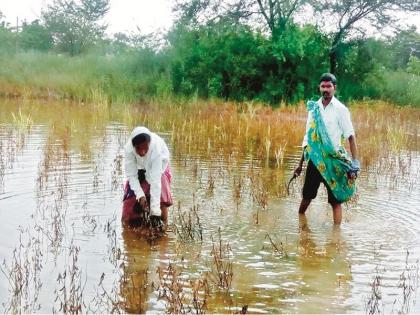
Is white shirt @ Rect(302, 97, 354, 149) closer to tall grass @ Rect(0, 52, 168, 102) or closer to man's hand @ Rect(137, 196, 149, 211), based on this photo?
man's hand @ Rect(137, 196, 149, 211)

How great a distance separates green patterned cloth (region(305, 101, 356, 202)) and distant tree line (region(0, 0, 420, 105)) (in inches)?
681

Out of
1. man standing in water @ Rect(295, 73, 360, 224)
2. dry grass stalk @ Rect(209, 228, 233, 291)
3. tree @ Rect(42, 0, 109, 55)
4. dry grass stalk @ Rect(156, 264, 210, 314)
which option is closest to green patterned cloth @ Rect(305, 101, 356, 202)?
man standing in water @ Rect(295, 73, 360, 224)

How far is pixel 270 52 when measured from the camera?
78.1 ft

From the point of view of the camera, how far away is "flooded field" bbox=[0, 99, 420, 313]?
15.0 feet

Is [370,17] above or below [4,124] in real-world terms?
above

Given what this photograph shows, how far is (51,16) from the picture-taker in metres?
43.1

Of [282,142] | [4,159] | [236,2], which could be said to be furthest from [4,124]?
[236,2]

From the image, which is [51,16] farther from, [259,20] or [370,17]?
[370,17]

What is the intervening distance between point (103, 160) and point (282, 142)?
4803 millimetres

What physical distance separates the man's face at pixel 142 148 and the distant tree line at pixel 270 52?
58.5 feet

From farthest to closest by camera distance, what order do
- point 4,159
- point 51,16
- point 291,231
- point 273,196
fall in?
point 51,16 → point 4,159 → point 273,196 → point 291,231

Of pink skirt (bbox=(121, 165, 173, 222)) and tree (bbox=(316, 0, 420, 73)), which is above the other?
tree (bbox=(316, 0, 420, 73))

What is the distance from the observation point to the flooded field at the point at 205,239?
4.56 meters

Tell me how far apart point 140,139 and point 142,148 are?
0.15 m
